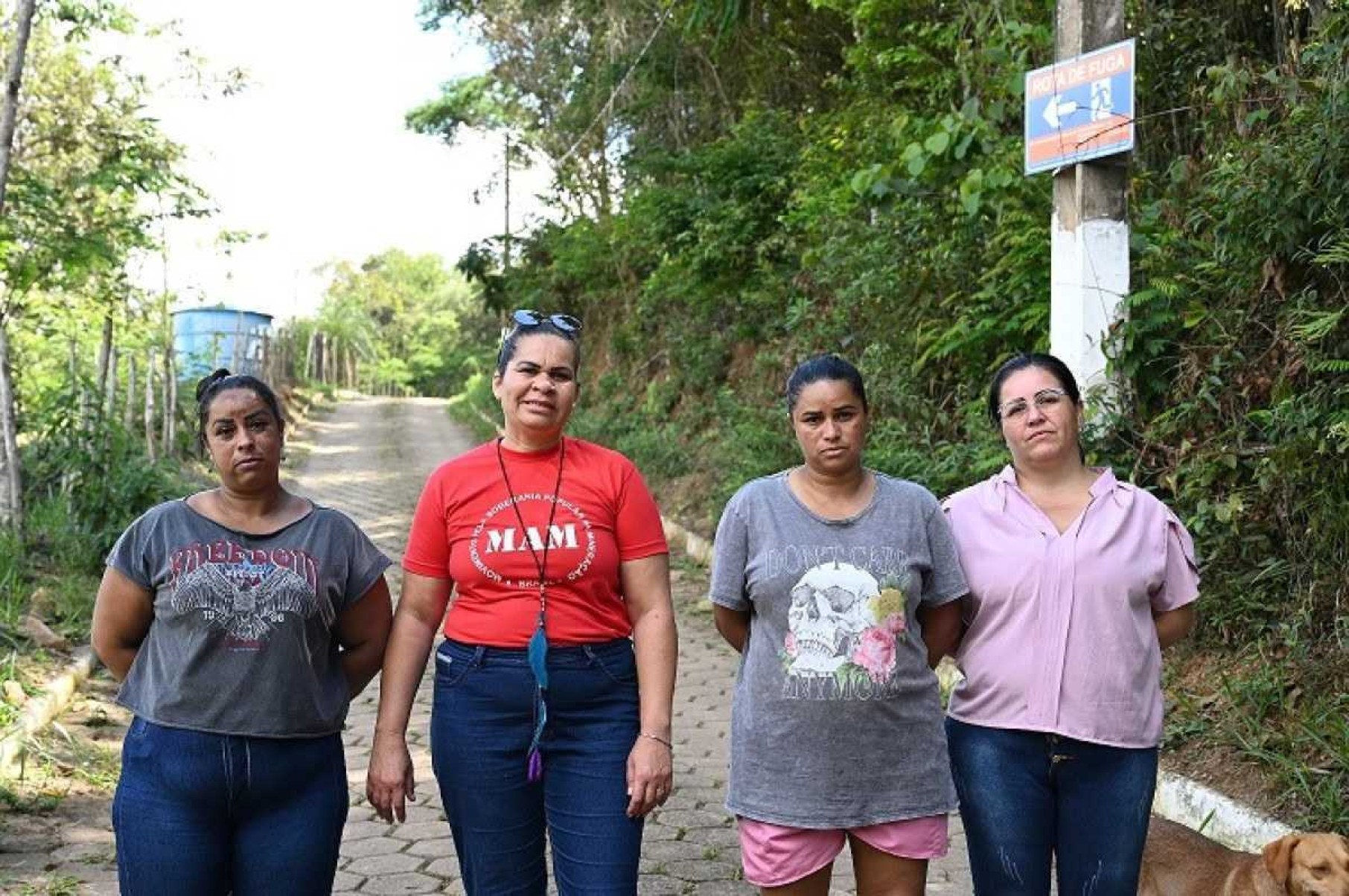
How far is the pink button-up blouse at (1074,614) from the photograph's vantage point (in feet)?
9.94

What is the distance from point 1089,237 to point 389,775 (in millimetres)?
4707

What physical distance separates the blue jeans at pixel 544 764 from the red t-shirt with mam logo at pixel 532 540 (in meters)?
0.06

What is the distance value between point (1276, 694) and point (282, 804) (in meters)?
3.93

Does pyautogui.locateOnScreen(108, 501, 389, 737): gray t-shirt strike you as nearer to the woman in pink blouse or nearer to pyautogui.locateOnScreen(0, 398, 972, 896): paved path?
the woman in pink blouse

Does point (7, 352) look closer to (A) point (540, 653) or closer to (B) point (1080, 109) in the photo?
(B) point (1080, 109)

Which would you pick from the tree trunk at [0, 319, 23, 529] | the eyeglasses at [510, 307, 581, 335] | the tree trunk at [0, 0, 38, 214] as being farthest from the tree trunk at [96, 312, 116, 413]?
the eyeglasses at [510, 307, 581, 335]

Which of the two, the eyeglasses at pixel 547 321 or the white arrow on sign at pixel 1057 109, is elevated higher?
the white arrow on sign at pixel 1057 109

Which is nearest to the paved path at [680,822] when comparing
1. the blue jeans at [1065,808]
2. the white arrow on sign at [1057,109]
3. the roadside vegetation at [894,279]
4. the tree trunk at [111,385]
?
the roadside vegetation at [894,279]

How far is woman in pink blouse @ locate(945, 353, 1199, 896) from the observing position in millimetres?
3033

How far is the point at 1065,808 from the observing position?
309cm

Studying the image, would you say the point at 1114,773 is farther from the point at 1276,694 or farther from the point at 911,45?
the point at 911,45

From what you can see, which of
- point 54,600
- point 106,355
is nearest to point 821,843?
point 54,600

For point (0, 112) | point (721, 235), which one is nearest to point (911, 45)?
point (721, 235)

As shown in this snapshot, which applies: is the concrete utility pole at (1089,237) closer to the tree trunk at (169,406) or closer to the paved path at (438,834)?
the paved path at (438,834)
